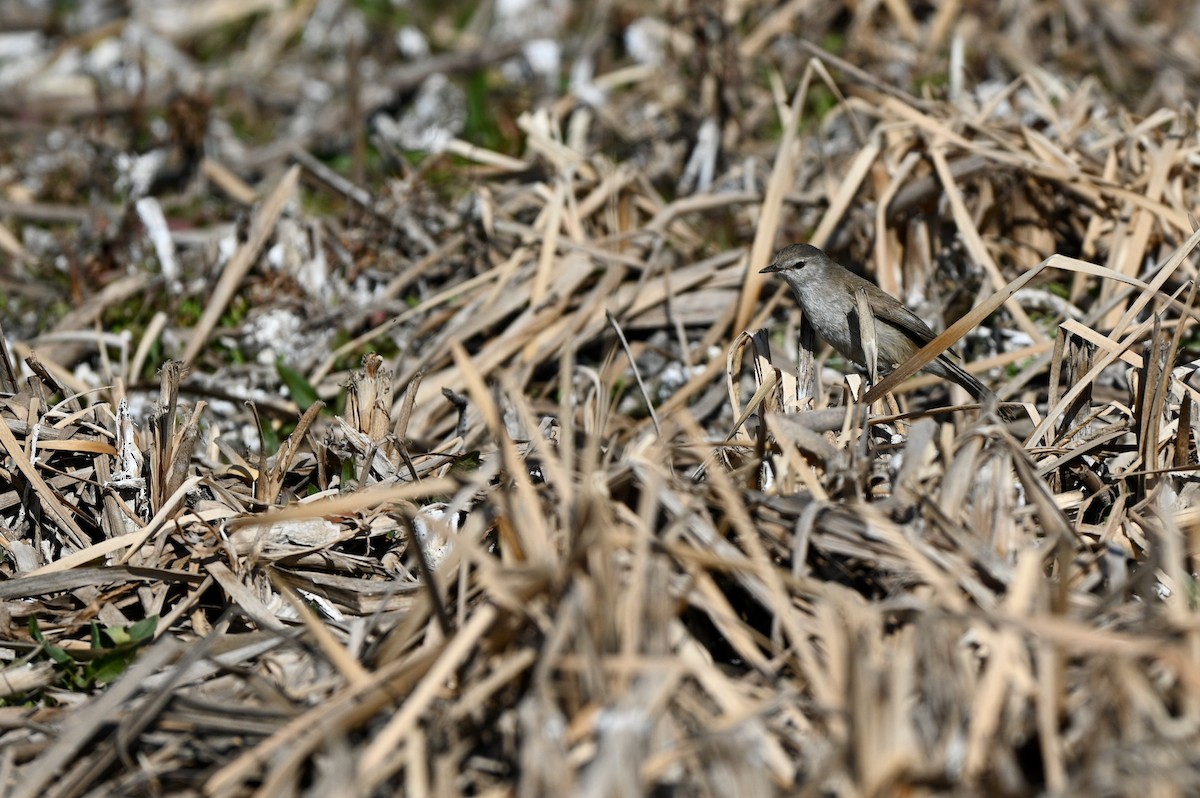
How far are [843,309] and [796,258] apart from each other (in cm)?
28

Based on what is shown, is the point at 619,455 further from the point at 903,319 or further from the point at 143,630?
the point at 143,630

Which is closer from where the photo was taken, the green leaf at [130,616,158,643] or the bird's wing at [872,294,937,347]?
the green leaf at [130,616,158,643]

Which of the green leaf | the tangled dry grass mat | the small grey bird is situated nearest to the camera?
the tangled dry grass mat

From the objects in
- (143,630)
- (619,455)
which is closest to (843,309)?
(619,455)

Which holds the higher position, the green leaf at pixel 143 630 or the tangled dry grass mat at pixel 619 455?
the tangled dry grass mat at pixel 619 455

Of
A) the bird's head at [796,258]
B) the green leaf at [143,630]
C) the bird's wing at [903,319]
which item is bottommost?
the green leaf at [143,630]

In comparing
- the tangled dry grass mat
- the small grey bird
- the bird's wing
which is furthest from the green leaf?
the bird's wing

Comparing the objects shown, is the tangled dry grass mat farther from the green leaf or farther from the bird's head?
the bird's head

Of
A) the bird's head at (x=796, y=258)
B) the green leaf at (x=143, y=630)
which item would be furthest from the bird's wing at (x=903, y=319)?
the green leaf at (x=143, y=630)

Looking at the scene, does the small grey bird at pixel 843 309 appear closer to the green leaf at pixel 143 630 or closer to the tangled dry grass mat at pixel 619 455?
the tangled dry grass mat at pixel 619 455

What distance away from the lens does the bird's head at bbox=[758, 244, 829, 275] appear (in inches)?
178

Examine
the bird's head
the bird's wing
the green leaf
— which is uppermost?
the bird's head

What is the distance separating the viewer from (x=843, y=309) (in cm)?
442

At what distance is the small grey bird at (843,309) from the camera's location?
4.35 meters
